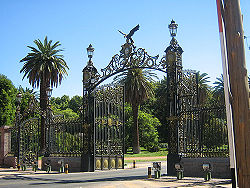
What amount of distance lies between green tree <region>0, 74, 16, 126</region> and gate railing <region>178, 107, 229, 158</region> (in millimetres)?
27899

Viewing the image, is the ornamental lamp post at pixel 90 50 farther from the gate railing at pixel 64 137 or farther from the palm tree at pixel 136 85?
the palm tree at pixel 136 85

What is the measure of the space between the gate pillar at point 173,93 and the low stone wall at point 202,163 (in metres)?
0.61

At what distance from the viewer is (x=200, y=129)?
55.0 ft

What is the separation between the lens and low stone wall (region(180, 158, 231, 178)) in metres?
15.8

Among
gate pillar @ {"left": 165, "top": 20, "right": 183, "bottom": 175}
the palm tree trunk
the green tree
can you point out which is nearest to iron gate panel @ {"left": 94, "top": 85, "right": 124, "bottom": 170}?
gate pillar @ {"left": 165, "top": 20, "right": 183, "bottom": 175}

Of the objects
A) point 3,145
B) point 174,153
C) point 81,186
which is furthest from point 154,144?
point 81,186

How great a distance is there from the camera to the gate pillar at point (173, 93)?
58.2ft

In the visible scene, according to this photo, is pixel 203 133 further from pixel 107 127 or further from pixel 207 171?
pixel 107 127

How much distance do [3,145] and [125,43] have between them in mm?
14468

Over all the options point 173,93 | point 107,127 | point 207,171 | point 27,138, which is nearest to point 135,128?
point 27,138

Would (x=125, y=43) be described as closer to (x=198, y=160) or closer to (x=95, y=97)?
(x=95, y=97)

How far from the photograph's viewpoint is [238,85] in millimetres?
4926

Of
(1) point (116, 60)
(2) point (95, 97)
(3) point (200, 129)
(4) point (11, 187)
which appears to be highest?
(1) point (116, 60)

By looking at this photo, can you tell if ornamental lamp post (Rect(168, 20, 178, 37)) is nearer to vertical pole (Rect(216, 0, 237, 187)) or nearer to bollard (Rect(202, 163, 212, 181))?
bollard (Rect(202, 163, 212, 181))
